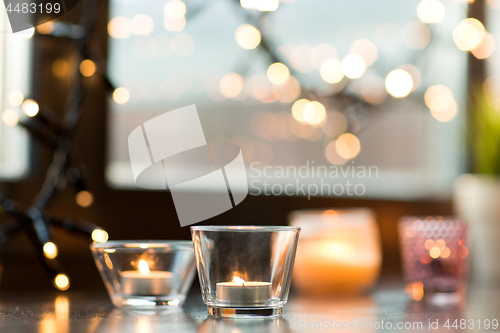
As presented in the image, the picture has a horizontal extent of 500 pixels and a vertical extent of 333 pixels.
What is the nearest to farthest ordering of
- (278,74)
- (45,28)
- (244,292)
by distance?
(244,292) < (45,28) < (278,74)

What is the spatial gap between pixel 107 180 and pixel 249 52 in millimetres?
382

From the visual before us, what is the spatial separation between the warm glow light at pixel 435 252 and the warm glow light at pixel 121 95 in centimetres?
59

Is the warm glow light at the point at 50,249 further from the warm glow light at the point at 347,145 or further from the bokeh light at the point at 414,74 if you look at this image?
the bokeh light at the point at 414,74

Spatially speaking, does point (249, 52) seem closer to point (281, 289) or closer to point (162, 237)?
point (162, 237)

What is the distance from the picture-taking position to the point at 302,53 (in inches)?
45.3

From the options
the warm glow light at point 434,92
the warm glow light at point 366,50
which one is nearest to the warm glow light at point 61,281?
the warm glow light at point 366,50

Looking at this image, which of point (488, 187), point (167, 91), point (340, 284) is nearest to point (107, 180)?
point (167, 91)

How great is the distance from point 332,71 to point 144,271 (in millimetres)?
715

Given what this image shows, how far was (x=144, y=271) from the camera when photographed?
2.00 feet

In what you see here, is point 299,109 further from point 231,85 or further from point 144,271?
point 144,271

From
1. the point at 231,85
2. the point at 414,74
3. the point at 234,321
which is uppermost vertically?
the point at 414,74

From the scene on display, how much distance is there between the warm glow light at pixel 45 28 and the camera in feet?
2.91

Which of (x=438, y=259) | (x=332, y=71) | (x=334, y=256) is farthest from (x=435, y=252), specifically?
(x=332, y=71)

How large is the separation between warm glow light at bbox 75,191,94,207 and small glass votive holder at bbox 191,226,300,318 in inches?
17.6
